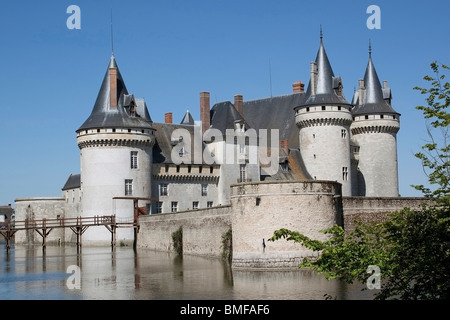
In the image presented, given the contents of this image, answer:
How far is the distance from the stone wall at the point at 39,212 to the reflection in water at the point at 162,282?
17329 mm

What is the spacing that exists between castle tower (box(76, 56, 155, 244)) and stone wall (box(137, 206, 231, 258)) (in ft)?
10.1

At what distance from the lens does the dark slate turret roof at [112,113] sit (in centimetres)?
4453

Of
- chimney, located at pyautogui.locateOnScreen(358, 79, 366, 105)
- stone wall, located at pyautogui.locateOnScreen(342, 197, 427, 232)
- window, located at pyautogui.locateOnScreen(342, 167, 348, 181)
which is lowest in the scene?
stone wall, located at pyautogui.locateOnScreen(342, 197, 427, 232)

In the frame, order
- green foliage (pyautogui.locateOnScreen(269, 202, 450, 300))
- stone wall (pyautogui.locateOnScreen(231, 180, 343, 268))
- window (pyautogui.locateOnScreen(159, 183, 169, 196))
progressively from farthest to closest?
window (pyautogui.locateOnScreen(159, 183, 169, 196)) < stone wall (pyautogui.locateOnScreen(231, 180, 343, 268)) < green foliage (pyautogui.locateOnScreen(269, 202, 450, 300))

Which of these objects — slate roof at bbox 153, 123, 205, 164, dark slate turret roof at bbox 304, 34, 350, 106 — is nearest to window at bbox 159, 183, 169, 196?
slate roof at bbox 153, 123, 205, 164

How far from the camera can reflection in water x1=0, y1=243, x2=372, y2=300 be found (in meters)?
20.5

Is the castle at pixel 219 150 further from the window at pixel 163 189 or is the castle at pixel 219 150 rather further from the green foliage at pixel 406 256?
the green foliage at pixel 406 256

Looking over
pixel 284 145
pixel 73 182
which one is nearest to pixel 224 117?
pixel 284 145

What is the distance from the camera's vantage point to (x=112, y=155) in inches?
1762

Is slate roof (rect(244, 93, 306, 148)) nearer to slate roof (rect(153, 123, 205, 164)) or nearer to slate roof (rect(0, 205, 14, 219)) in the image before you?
slate roof (rect(153, 123, 205, 164))

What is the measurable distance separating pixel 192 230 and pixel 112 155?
38.6ft

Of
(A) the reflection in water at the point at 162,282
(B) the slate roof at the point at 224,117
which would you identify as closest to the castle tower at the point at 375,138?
(B) the slate roof at the point at 224,117

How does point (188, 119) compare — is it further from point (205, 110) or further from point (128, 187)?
point (128, 187)
